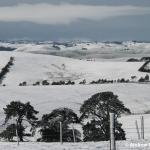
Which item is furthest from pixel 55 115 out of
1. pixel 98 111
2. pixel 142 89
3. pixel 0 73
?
pixel 0 73

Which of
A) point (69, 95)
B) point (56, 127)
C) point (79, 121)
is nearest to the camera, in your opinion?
point (56, 127)

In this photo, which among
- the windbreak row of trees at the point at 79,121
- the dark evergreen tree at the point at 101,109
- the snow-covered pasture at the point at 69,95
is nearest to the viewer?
the windbreak row of trees at the point at 79,121

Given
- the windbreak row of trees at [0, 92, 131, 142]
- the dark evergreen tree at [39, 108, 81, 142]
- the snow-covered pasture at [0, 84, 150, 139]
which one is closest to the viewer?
the dark evergreen tree at [39, 108, 81, 142]

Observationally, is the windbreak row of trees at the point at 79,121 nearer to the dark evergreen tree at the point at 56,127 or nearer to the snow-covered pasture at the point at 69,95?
the dark evergreen tree at the point at 56,127

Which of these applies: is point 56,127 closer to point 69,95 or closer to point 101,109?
point 101,109

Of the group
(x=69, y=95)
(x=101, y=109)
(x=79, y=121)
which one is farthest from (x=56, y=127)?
(x=69, y=95)

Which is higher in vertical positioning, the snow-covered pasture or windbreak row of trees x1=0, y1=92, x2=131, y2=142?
the snow-covered pasture

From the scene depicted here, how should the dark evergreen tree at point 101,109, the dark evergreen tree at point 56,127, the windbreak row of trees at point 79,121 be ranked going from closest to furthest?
the dark evergreen tree at point 56,127 → the windbreak row of trees at point 79,121 → the dark evergreen tree at point 101,109

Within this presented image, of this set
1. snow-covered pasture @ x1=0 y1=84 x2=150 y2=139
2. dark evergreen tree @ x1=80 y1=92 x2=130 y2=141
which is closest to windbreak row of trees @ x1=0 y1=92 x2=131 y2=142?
dark evergreen tree @ x1=80 y1=92 x2=130 y2=141

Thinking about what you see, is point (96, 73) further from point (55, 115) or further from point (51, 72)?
point (55, 115)

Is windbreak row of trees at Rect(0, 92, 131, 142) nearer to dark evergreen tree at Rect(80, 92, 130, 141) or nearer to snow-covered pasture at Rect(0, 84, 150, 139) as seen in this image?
dark evergreen tree at Rect(80, 92, 130, 141)

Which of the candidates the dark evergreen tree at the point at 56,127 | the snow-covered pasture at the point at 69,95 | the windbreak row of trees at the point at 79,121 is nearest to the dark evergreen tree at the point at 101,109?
the windbreak row of trees at the point at 79,121

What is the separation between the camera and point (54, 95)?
4478 inches

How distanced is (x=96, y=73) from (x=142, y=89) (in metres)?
71.4
